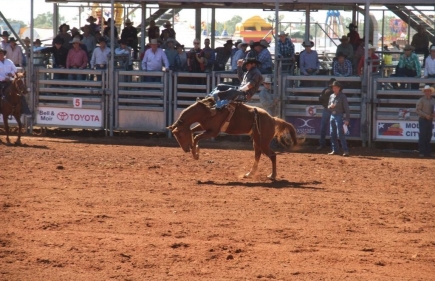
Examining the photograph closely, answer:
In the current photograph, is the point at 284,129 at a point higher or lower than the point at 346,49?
lower


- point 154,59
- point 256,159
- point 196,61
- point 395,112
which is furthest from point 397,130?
point 154,59

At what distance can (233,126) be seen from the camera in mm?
13695

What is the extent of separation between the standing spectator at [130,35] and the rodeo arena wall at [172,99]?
174 centimetres

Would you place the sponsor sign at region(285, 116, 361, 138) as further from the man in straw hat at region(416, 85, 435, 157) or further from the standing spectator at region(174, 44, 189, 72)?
the standing spectator at region(174, 44, 189, 72)

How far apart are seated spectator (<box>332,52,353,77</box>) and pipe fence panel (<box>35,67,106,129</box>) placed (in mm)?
5633

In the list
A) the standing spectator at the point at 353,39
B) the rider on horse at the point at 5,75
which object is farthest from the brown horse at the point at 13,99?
the standing spectator at the point at 353,39

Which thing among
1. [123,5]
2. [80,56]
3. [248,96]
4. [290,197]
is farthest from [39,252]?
[123,5]

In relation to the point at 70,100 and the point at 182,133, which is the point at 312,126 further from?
the point at 182,133

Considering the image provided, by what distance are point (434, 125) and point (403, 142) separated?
2.67 feet

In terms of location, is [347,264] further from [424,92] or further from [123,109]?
[123,109]

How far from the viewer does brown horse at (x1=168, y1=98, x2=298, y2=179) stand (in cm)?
1312

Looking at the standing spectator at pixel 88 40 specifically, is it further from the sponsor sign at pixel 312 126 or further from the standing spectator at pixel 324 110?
the standing spectator at pixel 324 110

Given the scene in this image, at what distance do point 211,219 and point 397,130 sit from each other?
30.7 ft

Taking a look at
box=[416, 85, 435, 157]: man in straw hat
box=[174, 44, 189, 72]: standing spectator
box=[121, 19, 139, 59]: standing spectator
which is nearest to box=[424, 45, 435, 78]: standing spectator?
box=[416, 85, 435, 157]: man in straw hat
